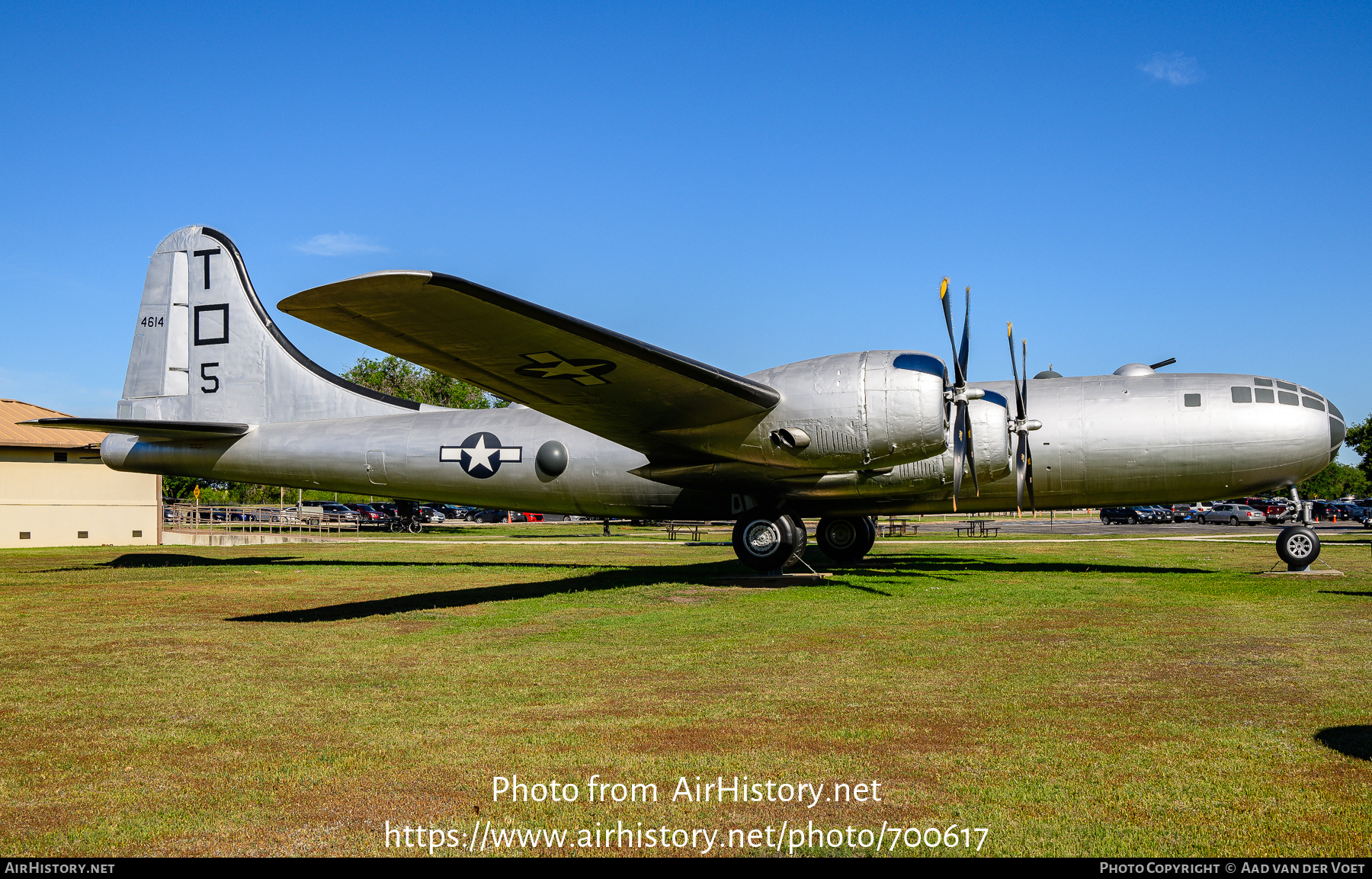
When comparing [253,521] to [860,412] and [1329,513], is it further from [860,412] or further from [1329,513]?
[1329,513]

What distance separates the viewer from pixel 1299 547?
56.7 feet

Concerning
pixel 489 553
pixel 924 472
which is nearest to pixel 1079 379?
pixel 924 472

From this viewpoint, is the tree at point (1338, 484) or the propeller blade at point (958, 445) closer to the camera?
the propeller blade at point (958, 445)

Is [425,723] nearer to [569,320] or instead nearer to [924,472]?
[569,320]

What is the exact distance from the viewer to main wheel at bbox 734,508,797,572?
16875mm

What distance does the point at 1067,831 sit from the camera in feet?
14.0

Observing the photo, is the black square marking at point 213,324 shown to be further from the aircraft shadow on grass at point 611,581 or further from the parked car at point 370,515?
the parked car at point 370,515

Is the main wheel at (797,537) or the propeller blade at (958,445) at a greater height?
the propeller blade at (958,445)

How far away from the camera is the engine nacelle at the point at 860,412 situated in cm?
1443

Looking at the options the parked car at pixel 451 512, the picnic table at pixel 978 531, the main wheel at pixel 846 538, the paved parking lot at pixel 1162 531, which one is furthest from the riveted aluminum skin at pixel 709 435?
the parked car at pixel 451 512

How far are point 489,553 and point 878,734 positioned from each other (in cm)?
2251

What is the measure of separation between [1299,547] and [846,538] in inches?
335

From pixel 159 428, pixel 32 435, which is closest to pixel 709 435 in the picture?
pixel 159 428

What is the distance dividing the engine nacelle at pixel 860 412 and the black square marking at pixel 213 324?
1306cm
